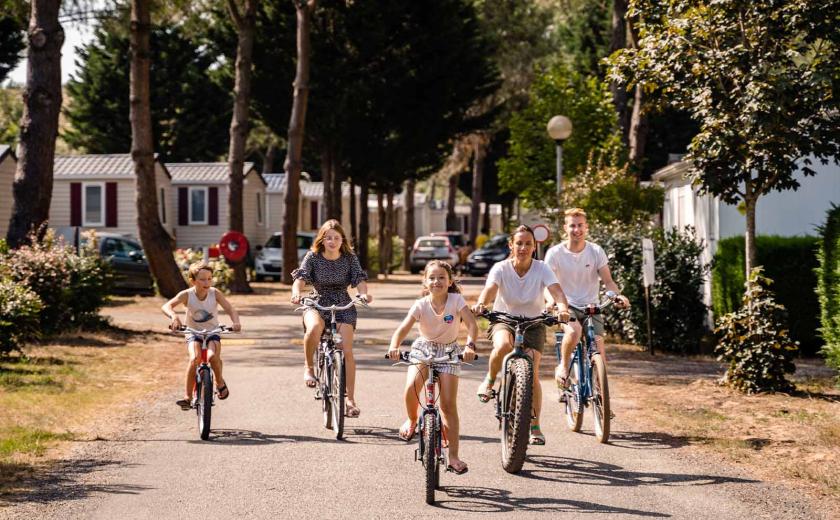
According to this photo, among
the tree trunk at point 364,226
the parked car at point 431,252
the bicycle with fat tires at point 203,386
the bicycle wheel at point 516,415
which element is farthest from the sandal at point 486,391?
the parked car at point 431,252

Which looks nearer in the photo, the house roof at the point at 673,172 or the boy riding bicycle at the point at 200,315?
the boy riding bicycle at the point at 200,315

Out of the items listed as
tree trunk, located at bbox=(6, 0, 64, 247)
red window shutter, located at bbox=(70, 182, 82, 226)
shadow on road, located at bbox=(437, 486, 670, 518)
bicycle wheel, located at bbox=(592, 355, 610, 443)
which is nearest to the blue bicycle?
bicycle wheel, located at bbox=(592, 355, 610, 443)

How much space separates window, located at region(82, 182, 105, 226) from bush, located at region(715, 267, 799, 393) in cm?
3594

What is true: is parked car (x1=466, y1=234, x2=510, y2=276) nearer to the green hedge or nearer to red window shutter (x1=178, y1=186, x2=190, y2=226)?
red window shutter (x1=178, y1=186, x2=190, y2=226)

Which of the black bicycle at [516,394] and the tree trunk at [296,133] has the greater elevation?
the tree trunk at [296,133]

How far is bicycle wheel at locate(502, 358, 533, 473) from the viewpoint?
26.7ft

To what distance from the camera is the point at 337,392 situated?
396 inches

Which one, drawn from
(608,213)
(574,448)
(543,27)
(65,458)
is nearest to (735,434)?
(574,448)

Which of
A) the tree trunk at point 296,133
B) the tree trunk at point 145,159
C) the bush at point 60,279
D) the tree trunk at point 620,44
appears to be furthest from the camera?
the tree trunk at point 296,133

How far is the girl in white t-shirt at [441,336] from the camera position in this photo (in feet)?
25.9

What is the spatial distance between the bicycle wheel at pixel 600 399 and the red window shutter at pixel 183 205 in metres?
42.6

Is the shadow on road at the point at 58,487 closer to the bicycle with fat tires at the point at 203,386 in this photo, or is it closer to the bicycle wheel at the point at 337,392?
the bicycle with fat tires at the point at 203,386

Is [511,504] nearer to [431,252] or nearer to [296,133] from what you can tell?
[296,133]

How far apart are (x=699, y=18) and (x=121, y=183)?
35.0m
